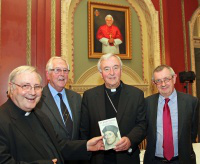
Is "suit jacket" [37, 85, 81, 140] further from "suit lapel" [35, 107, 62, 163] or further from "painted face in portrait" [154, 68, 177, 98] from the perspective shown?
"painted face in portrait" [154, 68, 177, 98]

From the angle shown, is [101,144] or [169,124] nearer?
[101,144]

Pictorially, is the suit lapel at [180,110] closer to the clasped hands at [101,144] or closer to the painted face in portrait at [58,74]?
the clasped hands at [101,144]

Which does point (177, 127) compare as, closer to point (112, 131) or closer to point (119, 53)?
point (112, 131)

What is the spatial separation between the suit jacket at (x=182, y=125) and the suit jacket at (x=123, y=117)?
18 cm

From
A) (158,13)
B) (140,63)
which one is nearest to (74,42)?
(140,63)

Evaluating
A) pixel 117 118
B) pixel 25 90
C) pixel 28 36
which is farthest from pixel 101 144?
pixel 28 36

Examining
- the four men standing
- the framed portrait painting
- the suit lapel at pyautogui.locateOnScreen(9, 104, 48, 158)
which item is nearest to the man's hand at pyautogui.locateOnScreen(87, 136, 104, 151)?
the four men standing

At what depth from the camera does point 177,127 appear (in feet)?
8.73

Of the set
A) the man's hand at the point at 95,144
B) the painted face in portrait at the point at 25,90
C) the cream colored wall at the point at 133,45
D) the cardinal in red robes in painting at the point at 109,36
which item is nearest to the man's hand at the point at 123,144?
the man's hand at the point at 95,144

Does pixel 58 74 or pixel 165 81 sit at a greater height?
pixel 58 74

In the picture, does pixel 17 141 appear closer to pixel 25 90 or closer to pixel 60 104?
pixel 25 90

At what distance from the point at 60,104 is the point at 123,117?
81 cm

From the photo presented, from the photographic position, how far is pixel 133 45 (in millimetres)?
6855

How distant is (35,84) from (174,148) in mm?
1658
